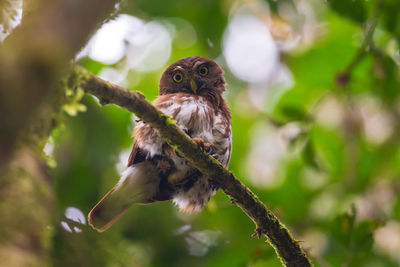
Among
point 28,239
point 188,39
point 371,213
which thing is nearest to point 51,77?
point 28,239

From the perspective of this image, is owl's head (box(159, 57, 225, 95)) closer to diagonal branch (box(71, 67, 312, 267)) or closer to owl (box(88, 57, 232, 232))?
owl (box(88, 57, 232, 232))

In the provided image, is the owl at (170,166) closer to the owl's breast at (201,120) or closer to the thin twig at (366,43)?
the owl's breast at (201,120)

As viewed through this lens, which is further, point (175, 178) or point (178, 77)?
point (178, 77)

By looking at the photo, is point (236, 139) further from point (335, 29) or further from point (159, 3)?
point (159, 3)

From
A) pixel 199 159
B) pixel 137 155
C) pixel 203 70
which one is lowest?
pixel 199 159

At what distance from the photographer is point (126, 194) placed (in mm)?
3670

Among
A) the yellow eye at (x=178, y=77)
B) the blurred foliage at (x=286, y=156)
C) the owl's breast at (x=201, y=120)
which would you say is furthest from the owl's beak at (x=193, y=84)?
the blurred foliage at (x=286, y=156)

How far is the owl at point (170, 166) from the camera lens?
11.8ft

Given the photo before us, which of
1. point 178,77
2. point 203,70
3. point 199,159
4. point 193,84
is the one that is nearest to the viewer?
point 199,159

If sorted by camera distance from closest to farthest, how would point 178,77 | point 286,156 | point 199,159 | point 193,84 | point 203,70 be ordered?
point 199,159
point 193,84
point 178,77
point 203,70
point 286,156

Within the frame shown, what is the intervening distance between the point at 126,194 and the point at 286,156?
339cm

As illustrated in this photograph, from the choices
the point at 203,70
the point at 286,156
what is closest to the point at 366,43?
the point at 203,70

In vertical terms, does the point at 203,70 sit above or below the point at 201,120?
above

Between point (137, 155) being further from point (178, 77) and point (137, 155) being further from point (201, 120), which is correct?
point (178, 77)
